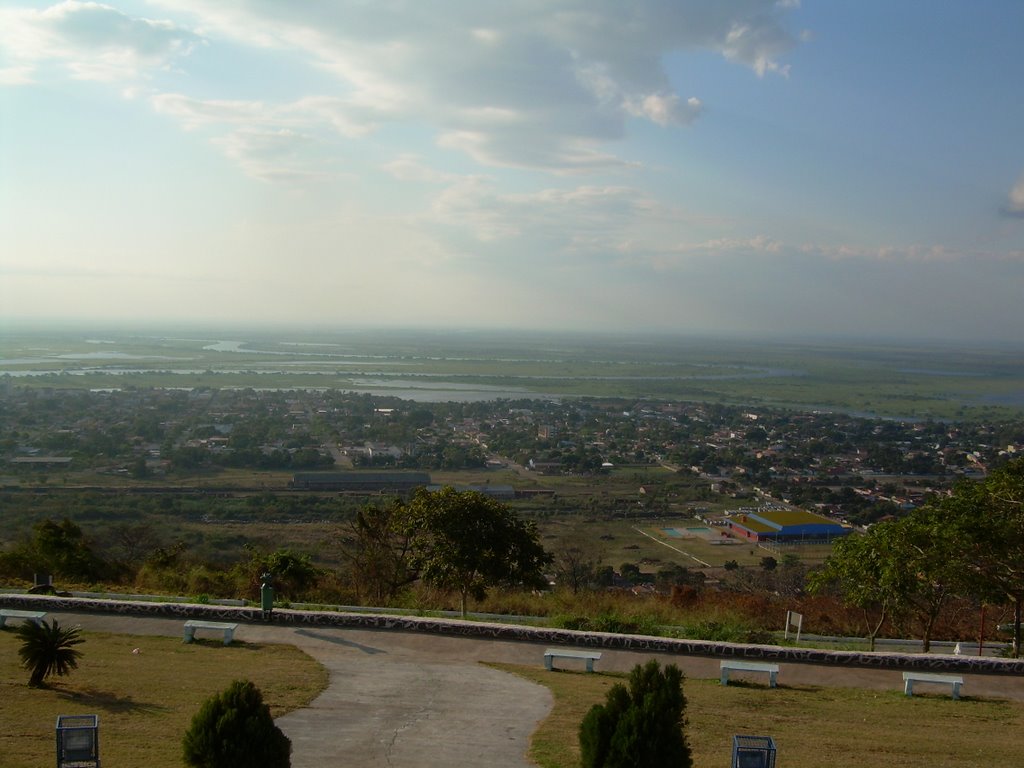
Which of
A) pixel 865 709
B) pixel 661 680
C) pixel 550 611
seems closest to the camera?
pixel 661 680

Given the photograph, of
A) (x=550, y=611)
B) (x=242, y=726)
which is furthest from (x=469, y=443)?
(x=242, y=726)

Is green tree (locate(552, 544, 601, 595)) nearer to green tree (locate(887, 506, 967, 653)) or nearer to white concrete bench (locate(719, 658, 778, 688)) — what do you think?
green tree (locate(887, 506, 967, 653))

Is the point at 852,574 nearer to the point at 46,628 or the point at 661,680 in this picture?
the point at 661,680

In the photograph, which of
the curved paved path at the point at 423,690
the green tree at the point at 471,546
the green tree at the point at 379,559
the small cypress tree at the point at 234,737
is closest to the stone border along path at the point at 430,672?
the curved paved path at the point at 423,690

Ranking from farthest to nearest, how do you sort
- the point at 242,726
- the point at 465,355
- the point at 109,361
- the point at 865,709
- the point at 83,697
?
the point at 465,355 → the point at 109,361 → the point at 865,709 → the point at 83,697 → the point at 242,726

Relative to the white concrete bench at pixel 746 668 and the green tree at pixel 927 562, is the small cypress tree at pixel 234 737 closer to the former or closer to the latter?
the white concrete bench at pixel 746 668

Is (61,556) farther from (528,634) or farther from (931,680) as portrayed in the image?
(931,680)

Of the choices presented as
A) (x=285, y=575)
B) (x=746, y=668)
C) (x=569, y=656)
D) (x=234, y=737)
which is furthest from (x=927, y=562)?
(x=285, y=575)
